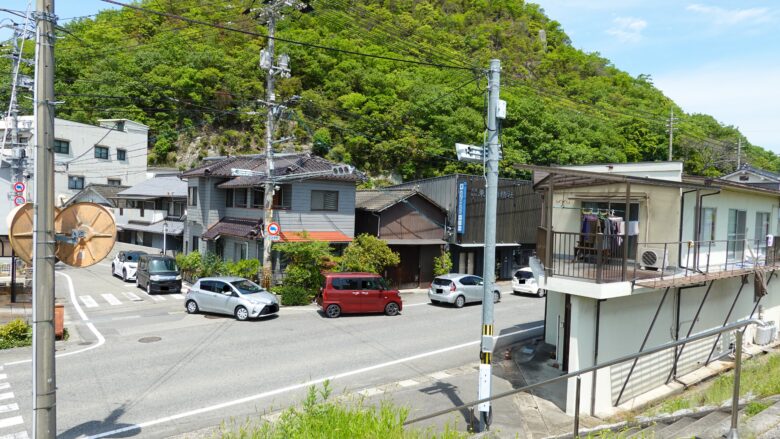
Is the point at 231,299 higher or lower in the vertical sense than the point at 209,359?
higher

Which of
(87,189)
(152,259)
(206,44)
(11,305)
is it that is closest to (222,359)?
(11,305)

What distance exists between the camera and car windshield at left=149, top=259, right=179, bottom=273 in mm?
25375

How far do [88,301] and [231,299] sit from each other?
8569mm

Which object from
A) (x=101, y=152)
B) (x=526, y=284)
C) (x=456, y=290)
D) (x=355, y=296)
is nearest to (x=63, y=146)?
(x=101, y=152)

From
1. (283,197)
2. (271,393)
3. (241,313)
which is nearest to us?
(271,393)

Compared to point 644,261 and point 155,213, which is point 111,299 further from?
point 644,261

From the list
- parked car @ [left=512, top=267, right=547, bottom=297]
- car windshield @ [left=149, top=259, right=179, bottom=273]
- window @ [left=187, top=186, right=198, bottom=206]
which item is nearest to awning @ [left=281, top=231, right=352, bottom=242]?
car windshield @ [left=149, top=259, right=179, bottom=273]

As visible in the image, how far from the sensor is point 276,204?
26.0 metres

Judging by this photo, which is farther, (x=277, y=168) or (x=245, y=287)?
(x=277, y=168)

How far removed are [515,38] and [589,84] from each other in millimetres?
15776

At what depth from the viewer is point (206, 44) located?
59.0 metres

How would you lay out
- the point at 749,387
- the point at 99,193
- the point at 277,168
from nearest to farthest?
the point at 749,387 → the point at 277,168 → the point at 99,193

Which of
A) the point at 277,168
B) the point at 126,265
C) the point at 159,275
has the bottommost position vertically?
the point at 126,265

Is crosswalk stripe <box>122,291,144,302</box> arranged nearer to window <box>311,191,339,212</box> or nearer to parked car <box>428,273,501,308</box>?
window <box>311,191,339,212</box>
